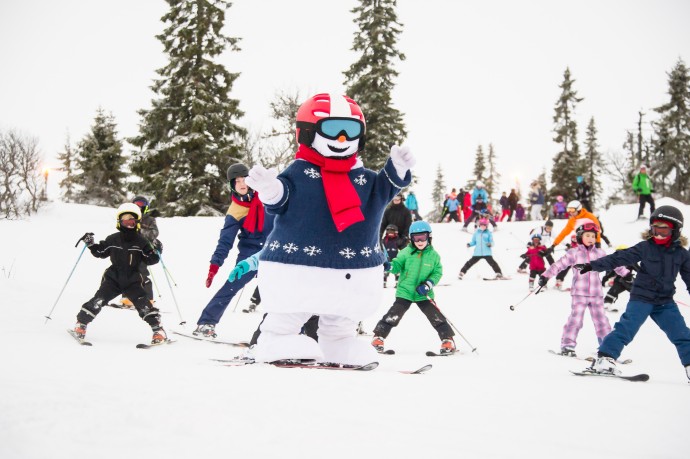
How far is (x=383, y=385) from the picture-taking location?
2.86 m

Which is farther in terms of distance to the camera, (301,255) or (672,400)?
(301,255)

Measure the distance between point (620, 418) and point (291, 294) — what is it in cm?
226

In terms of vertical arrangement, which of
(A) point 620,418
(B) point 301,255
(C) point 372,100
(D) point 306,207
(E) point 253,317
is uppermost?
(C) point 372,100

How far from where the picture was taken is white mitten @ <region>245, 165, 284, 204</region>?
3650mm

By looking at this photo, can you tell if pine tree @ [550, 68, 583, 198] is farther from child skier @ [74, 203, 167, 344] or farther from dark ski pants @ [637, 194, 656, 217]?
child skier @ [74, 203, 167, 344]

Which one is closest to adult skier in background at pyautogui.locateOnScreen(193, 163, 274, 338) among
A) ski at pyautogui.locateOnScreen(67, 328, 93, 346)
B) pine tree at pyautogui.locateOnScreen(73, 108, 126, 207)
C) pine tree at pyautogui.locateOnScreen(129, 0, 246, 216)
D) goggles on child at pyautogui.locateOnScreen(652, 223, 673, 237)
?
ski at pyautogui.locateOnScreen(67, 328, 93, 346)

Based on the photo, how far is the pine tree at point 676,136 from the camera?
118ft

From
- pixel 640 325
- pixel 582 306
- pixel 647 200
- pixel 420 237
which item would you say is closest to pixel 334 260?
pixel 420 237

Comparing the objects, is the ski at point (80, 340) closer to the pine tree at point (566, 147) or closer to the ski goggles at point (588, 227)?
the ski goggles at point (588, 227)

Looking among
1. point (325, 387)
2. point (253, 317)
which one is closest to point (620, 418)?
point (325, 387)

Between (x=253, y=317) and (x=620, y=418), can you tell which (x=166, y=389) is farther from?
(x=253, y=317)

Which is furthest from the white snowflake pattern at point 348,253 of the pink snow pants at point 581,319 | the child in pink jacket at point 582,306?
the pink snow pants at point 581,319

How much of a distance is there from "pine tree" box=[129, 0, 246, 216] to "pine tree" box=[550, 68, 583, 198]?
91.4 feet

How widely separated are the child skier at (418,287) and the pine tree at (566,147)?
1463 inches
